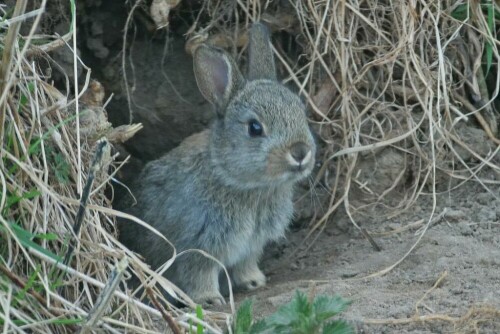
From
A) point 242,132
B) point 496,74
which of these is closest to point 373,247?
point 242,132

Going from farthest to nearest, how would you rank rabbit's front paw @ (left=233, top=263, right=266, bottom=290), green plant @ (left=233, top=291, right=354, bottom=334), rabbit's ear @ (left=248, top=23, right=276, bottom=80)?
rabbit's front paw @ (left=233, top=263, right=266, bottom=290), rabbit's ear @ (left=248, top=23, right=276, bottom=80), green plant @ (left=233, top=291, right=354, bottom=334)

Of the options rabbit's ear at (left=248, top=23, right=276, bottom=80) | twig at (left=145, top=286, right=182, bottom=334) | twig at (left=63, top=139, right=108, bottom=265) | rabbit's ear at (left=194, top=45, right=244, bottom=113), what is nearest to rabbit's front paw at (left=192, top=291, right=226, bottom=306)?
rabbit's ear at (left=194, top=45, right=244, bottom=113)

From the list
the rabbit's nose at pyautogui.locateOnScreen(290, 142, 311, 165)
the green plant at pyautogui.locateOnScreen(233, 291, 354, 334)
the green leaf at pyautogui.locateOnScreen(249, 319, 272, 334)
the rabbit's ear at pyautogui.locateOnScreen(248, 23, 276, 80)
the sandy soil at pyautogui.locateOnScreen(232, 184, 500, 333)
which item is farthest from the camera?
the rabbit's ear at pyautogui.locateOnScreen(248, 23, 276, 80)

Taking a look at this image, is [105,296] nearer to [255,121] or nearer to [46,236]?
[46,236]

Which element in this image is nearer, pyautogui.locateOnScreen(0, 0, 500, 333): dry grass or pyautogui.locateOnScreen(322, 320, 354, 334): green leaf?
pyautogui.locateOnScreen(322, 320, 354, 334): green leaf

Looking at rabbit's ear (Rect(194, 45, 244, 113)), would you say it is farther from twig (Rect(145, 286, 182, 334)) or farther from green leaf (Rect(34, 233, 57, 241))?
twig (Rect(145, 286, 182, 334))

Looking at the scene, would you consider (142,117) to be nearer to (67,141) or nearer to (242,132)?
(242,132)

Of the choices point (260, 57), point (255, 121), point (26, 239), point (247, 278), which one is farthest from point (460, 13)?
point (26, 239)

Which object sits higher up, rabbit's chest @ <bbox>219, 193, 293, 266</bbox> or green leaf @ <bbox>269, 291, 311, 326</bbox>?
green leaf @ <bbox>269, 291, 311, 326</bbox>
